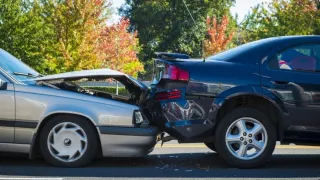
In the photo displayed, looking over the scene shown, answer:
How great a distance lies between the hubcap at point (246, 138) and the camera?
5.49m

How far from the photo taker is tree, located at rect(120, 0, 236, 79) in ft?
152

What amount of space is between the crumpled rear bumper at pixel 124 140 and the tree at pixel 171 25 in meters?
40.4

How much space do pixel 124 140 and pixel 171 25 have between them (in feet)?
138

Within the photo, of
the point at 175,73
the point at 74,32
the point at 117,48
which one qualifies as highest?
the point at 74,32

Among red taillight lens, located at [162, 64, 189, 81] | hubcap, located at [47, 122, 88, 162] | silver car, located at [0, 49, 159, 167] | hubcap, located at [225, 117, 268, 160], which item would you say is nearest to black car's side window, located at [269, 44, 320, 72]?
hubcap, located at [225, 117, 268, 160]

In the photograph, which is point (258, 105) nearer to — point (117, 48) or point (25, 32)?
point (25, 32)

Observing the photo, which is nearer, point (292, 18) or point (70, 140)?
point (70, 140)

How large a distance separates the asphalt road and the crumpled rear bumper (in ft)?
0.75

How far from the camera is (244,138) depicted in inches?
216

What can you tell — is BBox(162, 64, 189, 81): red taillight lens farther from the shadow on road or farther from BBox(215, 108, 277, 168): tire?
the shadow on road

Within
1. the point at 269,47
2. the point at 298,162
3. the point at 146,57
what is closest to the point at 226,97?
the point at 269,47

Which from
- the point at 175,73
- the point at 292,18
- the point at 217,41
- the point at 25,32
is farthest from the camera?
the point at 217,41

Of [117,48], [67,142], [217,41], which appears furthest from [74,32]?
[67,142]

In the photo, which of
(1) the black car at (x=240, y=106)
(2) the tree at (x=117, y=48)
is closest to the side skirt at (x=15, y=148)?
(1) the black car at (x=240, y=106)
